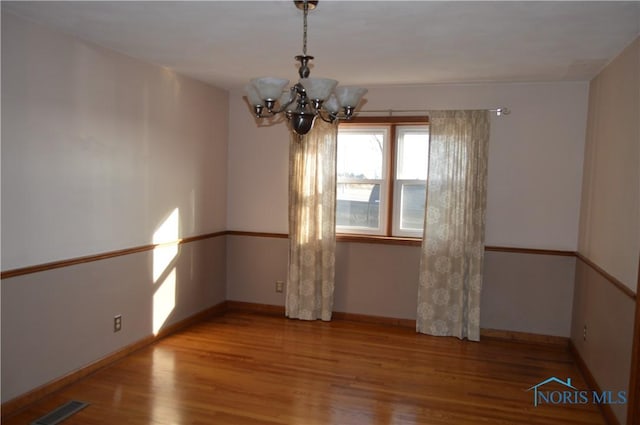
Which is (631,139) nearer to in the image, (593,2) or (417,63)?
(593,2)

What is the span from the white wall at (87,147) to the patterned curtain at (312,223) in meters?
1.03

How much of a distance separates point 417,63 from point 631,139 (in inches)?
64.0

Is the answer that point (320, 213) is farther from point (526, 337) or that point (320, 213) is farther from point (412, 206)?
point (526, 337)

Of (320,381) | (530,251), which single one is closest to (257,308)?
(320,381)

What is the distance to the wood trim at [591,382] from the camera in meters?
2.97

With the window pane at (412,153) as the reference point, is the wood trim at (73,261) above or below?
below

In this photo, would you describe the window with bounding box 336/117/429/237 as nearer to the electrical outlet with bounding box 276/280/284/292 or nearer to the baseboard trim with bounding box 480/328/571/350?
the electrical outlet with bounding box 276/280/284/292

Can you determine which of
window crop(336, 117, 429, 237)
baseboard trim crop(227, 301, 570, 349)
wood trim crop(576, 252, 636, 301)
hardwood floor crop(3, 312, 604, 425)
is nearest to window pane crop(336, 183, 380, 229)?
window crop(336, 117, 429, 237)

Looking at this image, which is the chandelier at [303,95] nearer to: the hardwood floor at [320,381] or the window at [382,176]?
the hardwood floor at [320,381]

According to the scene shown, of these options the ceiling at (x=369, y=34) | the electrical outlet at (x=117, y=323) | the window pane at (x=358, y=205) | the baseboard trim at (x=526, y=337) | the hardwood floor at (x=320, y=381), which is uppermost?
the ceiling at (x=369, y=34)

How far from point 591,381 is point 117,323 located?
367 cm

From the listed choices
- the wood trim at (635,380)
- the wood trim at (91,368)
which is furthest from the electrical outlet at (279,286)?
the wood trim at (635,380)

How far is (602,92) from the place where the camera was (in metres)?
3.86

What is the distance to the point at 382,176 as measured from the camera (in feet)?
16.4
